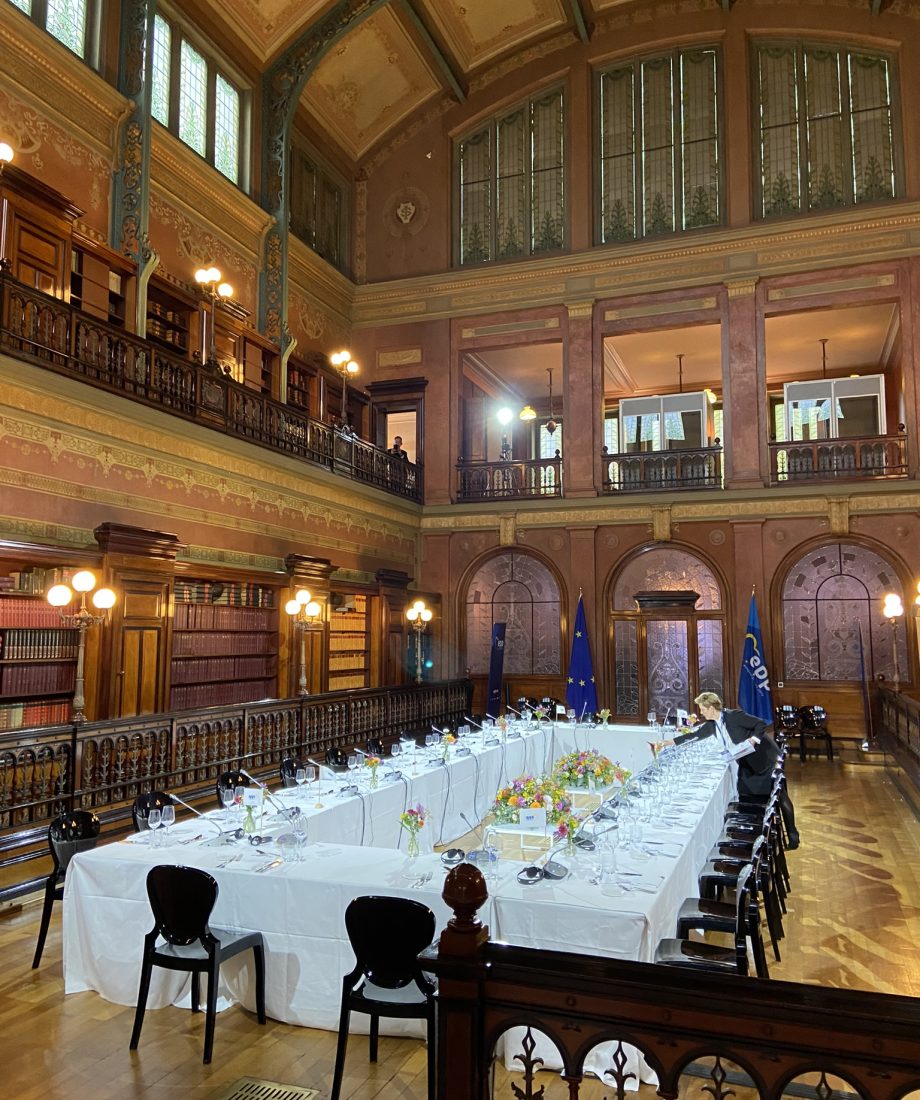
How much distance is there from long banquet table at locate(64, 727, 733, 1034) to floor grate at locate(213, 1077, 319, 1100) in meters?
0.51

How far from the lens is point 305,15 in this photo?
42.4 feet

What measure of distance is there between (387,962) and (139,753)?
4.43 m

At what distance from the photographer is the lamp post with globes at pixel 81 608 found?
7.03 m

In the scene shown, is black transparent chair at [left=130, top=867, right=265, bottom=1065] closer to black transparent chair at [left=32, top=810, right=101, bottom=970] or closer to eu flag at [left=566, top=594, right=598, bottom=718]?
black transparent chair at [left=32, top=810, right=101, bottom=970]

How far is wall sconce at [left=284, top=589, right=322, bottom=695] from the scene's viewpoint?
10.9 m

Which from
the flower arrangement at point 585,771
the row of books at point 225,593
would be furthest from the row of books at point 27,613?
the flower arrangement at point 585,771

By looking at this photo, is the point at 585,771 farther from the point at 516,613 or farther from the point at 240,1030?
the point at 516,613

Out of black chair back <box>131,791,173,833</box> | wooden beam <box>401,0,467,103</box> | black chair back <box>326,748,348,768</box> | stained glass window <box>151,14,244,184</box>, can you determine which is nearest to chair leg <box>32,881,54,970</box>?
black chair back <box>131,791,173,833</box>

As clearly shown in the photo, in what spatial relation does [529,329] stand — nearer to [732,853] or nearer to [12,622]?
[12,622]

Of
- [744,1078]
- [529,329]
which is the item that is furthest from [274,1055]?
[529,329]

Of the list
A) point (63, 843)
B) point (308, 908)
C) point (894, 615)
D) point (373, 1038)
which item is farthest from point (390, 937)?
point (894, 615)

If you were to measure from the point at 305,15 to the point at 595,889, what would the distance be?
Answer: 44.1 feet

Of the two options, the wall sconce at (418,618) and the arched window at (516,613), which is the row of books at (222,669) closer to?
the wall sconce at (418,618)

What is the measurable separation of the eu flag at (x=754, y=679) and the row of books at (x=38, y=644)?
941cm
